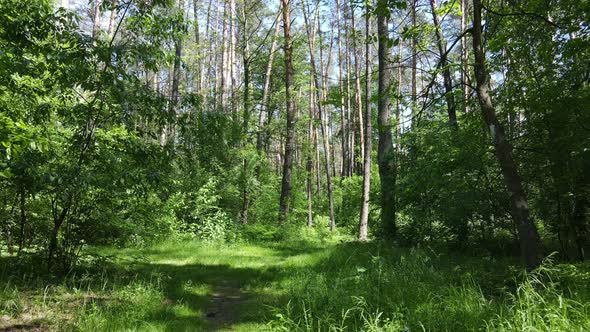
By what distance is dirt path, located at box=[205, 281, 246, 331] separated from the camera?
16.7 feet

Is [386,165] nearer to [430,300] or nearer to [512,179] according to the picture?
[512,179]

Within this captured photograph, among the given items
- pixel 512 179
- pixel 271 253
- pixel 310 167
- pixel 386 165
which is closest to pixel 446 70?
pixel 386 165

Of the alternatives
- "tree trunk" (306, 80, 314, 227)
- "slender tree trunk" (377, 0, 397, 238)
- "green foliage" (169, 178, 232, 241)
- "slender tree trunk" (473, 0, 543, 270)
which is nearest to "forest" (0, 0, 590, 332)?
"slender tree trunk" (473, 0, 543, 270)

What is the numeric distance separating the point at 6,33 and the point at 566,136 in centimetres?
837

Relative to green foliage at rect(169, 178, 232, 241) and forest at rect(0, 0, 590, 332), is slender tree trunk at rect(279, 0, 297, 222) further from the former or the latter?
forest at rect(0, 0, 590, 332)

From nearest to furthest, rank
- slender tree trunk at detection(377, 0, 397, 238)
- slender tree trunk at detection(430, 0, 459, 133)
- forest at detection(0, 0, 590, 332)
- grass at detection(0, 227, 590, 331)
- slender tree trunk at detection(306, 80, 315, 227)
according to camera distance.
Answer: grass at detection(0, 227, 590, 331)
forest at detection(0, 0, 590, 332)
slender tree trunk at detection(430, 0, 459, 133)
slender tree trunk at detection(377, 0, 397, 238)
slender tree trunk at detection(306, 80, 315, 227)

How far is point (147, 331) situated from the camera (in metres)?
4.34

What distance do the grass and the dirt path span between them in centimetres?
2

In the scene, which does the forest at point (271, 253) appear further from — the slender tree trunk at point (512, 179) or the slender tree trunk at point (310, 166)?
the slender tree trunk at point (310, 166)

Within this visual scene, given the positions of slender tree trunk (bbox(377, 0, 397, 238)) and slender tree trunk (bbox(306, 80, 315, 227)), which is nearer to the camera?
slender tree trunk (bbox(377, 0, 397, 238))

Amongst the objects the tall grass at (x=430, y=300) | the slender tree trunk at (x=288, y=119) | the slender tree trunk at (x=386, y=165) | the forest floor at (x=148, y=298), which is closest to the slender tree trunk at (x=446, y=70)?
the slender tree trunk at (x=386, y=165)

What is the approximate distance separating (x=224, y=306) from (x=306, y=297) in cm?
134

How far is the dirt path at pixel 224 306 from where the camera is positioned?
509cm

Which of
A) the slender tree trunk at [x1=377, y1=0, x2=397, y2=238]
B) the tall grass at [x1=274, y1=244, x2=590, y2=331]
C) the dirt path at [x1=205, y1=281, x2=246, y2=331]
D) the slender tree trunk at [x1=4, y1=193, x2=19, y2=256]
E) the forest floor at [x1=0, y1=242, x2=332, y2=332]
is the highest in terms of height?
the slender tree trunk at [x1=377, y1=0, x2=397, y2=238]
